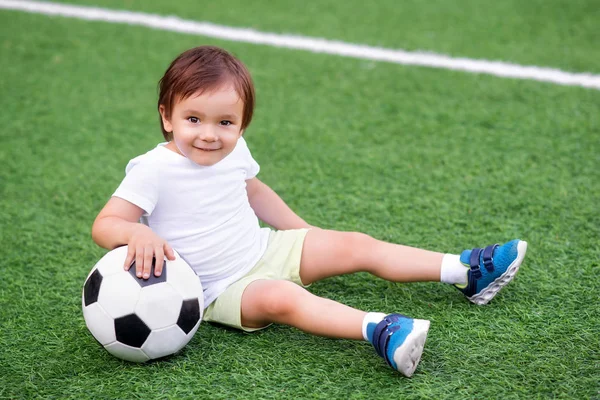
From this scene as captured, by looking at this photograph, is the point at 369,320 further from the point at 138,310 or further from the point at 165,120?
the point at 165,120

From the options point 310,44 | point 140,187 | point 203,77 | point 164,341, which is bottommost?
point 164,341

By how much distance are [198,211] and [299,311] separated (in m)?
0.48

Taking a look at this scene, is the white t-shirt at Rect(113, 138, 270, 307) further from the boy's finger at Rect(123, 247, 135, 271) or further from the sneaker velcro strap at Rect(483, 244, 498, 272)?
the sneaker velcro strap at Rect(483, 244, 498, 272)

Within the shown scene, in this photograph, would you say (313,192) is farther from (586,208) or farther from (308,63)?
(308,63)

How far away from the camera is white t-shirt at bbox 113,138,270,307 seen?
7.65 feet

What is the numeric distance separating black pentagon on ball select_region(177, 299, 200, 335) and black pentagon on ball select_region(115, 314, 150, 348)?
0.10 m

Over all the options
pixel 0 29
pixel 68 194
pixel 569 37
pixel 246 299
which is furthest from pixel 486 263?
pixel 0 29

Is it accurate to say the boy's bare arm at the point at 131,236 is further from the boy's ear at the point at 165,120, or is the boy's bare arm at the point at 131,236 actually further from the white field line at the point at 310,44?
the white field line at the point at 310,44

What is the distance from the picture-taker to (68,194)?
133 inches

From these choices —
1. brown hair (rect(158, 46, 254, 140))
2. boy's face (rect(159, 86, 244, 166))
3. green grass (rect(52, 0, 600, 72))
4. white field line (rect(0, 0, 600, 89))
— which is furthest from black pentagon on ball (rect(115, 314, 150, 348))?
green grass (rect(52, 0, 600, 72))

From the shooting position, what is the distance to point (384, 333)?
2092 mm

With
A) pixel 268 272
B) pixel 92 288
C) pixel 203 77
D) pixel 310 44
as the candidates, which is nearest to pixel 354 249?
pixel 268 272

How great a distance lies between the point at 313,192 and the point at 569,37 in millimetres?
2621

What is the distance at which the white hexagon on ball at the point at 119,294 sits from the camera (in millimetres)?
2135
